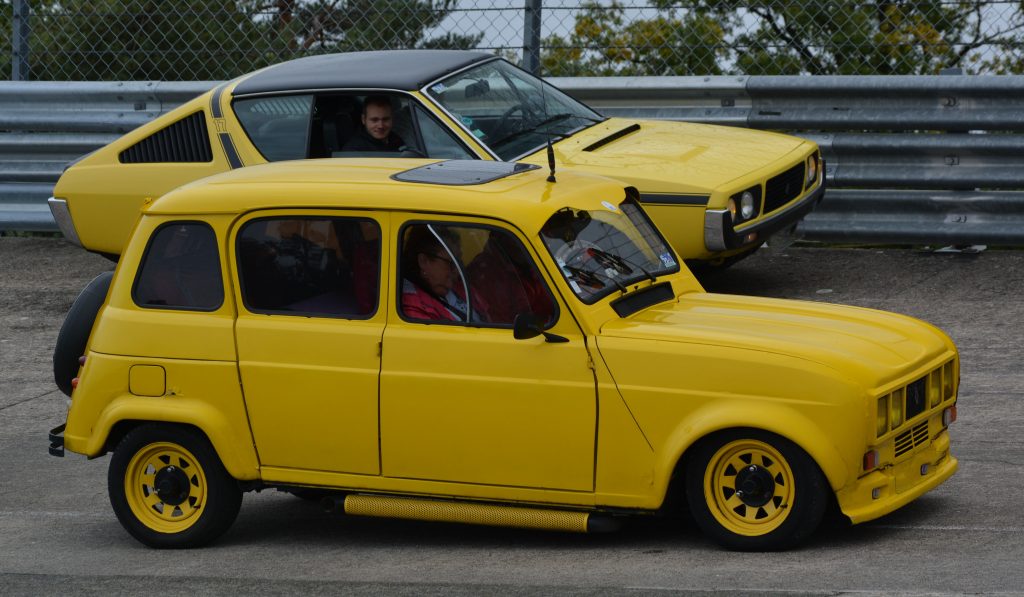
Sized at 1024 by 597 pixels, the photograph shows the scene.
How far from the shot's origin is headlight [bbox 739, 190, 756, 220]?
31.6 feet

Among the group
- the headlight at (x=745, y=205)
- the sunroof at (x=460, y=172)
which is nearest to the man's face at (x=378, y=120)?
the headlight at (x=745, y=205)

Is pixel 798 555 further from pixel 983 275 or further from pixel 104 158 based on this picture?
pixel 104 158

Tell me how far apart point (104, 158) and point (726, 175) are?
166 inches

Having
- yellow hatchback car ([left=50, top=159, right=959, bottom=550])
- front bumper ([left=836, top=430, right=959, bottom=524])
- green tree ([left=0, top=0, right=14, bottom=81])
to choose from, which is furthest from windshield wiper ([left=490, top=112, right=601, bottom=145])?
green tree ([left=0, top=0, right=14, bottom=81])

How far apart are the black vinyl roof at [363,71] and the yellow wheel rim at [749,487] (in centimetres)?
462

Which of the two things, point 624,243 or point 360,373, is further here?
point 624,243

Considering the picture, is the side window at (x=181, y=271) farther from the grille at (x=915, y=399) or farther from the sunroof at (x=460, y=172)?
the grille at (x=915, y=399)

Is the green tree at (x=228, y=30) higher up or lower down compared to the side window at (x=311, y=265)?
higher up

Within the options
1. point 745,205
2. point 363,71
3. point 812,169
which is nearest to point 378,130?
point 363,71

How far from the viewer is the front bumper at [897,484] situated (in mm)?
5727

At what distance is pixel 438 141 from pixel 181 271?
346 centimetres

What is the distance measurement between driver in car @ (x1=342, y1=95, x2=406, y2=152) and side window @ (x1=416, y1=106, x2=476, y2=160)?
0.16m

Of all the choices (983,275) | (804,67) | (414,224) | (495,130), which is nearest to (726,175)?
(495,130)

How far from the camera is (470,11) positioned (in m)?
12.0
